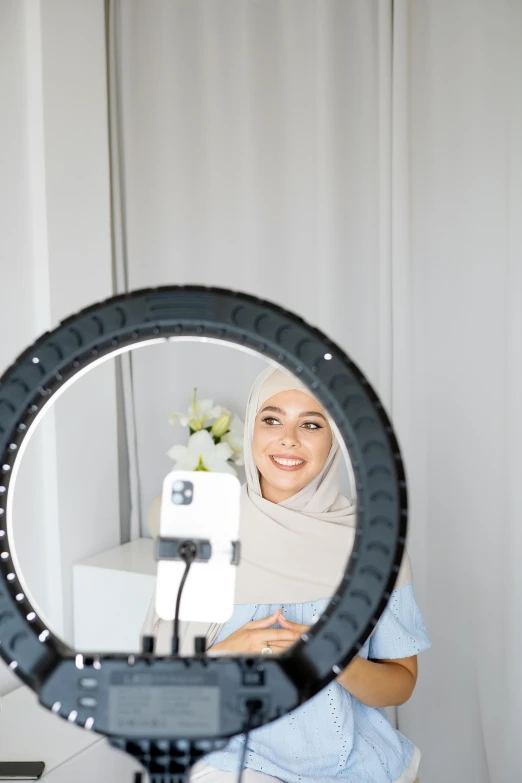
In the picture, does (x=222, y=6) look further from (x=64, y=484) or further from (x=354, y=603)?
(x=354, y=603)

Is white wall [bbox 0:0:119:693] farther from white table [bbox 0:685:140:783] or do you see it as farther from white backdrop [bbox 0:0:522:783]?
white table [bbox 0:685:140:783]

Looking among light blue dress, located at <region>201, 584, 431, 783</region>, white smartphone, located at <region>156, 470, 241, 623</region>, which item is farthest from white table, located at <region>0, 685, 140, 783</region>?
white smartphone, located at <region>156, 470, 241, 623</region>

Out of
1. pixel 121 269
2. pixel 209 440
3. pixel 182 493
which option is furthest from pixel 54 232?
pixel 182 493

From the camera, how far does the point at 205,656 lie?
0.33 metres

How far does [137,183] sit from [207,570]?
1501 millimetres

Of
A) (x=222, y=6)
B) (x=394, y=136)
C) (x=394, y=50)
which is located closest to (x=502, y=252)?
(x=394, y=136)

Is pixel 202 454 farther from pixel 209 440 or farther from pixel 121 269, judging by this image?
pixel 121 269

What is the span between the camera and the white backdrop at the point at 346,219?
142cm

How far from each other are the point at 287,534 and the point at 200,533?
0.39 m

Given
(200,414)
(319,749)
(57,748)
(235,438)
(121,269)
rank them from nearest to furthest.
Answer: (319,749) → (57,748) → (235,438) → (200,414) → (121,269)

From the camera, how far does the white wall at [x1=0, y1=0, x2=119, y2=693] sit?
156 centimetres

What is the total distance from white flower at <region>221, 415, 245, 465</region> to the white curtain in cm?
15

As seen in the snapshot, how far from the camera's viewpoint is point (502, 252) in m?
1.40

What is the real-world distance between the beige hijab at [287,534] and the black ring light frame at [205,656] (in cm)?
15
